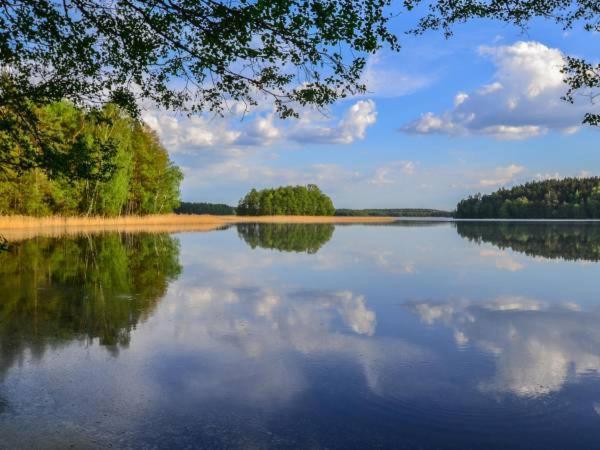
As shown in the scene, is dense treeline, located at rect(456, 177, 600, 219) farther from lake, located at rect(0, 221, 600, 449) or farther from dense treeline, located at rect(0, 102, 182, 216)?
lake, located at rect(0, 221, 600, 449)

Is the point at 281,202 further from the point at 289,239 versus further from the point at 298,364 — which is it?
the point at 298,364

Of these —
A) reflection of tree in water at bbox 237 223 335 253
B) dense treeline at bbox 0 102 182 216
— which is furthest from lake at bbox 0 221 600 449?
reflection of tree in water at bbox 237 223 335 253

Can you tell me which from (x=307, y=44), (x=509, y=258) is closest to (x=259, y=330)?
(x=307, y=44)

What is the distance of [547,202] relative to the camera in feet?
561

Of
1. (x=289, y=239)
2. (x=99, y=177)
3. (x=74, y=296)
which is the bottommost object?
(x=74, y=296)

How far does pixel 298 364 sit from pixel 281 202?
150266mm

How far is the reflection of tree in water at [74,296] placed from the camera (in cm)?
918

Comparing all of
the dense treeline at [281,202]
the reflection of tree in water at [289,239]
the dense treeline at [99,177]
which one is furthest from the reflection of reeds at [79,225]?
the dense treeline at [281,202]

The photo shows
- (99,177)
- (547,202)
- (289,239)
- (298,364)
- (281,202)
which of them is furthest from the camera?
(547,202)

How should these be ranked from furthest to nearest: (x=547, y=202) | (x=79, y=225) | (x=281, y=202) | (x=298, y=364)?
1. (x=547, y=202)
2. (x=281, y=202)
3. (x=79, y=225)
4. (x=298, y=364)

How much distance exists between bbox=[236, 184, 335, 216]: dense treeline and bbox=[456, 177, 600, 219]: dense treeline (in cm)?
6628

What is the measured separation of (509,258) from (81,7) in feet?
69.6

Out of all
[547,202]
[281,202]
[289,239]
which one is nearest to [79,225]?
[289,239]

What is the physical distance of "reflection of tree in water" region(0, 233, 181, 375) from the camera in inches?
362
